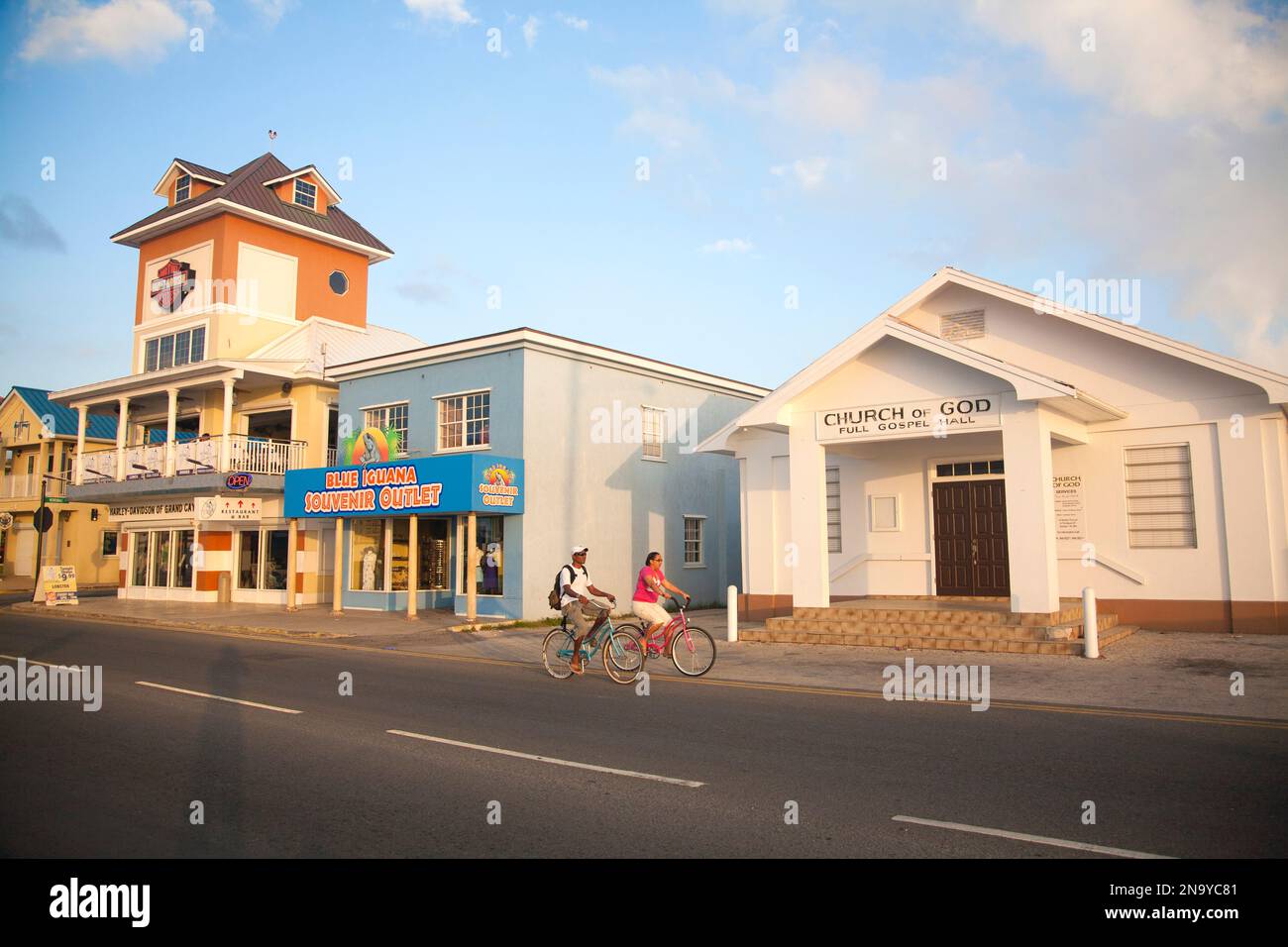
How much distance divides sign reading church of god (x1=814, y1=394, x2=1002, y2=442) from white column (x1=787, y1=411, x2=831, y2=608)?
0.34 meters

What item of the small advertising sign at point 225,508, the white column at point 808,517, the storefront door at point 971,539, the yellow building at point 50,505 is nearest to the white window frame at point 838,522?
the storefront door at point 971,539

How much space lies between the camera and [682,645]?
13.5 meters

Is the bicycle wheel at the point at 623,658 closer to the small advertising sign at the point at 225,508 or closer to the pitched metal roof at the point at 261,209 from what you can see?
the small advertising sign at the point at 225,508

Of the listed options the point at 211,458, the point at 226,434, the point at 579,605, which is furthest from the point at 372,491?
the point at 579,605

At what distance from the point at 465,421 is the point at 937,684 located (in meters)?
15.5

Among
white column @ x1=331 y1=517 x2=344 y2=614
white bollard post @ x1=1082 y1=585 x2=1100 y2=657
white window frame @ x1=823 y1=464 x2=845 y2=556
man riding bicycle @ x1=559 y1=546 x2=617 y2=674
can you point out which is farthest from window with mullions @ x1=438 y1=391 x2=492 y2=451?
white bollard post @ x1=1082 y1=585 x2=1100 y2=657

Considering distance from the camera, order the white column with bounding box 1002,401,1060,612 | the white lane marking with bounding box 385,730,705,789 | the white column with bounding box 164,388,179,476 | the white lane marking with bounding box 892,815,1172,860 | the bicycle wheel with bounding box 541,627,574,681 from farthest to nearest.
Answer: the white column with bounding box 164,388,179,476 < the white column with bounding box 1002,401,1060,612 < the bicycle wheel with bounding box 541,627,574,681 < the white lane marking with bounding box 385,730,705,789 < the white lane marking with bounding box 892,815,1172,860

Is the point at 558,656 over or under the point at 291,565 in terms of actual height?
under

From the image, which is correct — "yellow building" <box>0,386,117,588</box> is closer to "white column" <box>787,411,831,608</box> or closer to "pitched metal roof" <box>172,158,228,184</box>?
"pitched metal roof" <box>172,158,228,184</box>

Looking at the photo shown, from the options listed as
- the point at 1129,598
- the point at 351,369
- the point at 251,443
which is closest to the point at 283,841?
the point at 1129,598

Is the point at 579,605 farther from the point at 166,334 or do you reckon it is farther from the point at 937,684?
the point at 166,334

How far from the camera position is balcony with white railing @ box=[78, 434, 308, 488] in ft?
93.5
